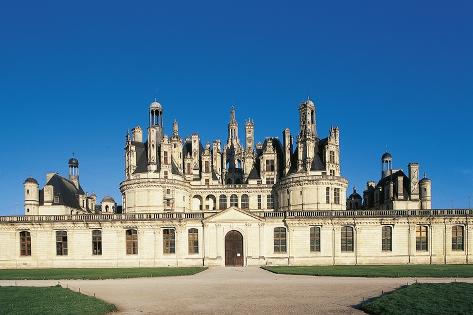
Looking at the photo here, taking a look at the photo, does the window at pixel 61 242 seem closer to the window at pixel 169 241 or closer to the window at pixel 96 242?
the window at pixel 96 242

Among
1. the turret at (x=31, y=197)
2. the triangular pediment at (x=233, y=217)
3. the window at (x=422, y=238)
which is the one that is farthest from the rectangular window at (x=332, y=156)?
the turret at (x=31, y=197)

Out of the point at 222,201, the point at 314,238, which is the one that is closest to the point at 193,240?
the point at 314,238

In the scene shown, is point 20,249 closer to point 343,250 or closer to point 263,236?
point 263,236

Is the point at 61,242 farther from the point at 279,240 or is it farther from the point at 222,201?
the point at 222,201

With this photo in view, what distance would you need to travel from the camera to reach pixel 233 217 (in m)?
49.2

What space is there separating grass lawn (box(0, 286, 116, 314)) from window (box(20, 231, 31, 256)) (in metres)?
29.3

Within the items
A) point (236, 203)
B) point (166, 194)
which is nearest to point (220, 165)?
point (236, 203)

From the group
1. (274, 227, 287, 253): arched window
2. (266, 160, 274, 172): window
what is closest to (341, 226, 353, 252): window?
(274, 227, 287, 253): arched window

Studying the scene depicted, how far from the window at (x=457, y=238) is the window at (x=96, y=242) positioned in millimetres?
37789

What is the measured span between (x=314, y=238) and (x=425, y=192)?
25.1m

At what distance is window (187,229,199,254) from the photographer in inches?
1944

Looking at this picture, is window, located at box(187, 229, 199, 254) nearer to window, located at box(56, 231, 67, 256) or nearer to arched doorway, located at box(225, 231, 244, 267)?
→ arched doorway, located at box(225, 231, 244, 267)

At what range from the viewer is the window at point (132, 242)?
5009 cm

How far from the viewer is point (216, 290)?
2483 centimetres
